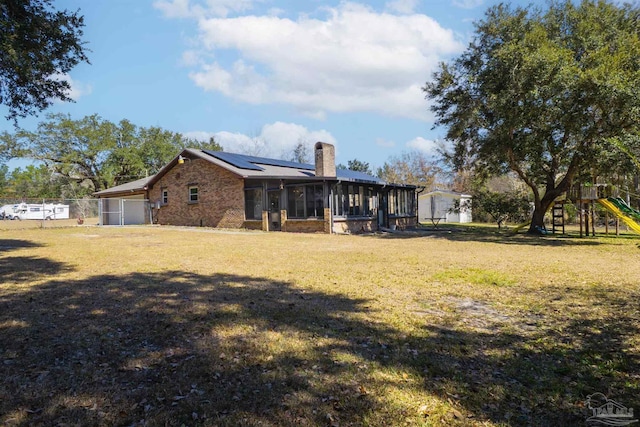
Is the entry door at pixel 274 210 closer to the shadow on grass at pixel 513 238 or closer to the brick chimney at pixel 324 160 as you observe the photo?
the brick chimney at pixel 324 160

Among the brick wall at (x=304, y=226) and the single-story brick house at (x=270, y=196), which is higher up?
the single-story brick house at (x=270, y=196)

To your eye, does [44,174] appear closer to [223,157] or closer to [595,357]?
[223,157]

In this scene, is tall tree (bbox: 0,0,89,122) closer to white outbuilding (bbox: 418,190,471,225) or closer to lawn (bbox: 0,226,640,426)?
lawn (bbox: 0,226,640,426)

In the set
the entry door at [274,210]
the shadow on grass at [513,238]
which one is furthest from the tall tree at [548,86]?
the entry door at [274,210]

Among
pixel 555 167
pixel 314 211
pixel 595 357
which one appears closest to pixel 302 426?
pixel 595 357

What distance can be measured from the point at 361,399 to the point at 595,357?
2.57 meters

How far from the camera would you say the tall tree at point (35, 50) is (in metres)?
9.00

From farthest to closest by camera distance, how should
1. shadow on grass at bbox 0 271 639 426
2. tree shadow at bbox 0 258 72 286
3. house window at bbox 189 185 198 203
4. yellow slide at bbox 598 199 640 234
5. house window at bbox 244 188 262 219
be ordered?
house window at bbox 189 185 198 203 < house window at bbox 244 188 262 219 < yellow slide at bbox 598 199 640 234 < tree shadow at bbox 0 258 72 286 < shadow on grass at bbox 0 271 639 426

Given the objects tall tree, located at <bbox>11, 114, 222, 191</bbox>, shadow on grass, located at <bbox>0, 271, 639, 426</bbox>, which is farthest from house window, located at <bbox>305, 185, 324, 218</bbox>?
tall tree, located at <bbox>11, 114, 222, 191</bbox>

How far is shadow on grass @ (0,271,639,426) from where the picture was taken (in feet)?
9.23

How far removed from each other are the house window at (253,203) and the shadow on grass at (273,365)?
16.0m

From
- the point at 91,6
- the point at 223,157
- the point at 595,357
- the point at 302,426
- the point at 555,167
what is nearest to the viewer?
the point at 302,426

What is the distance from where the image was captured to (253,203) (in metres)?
21.8

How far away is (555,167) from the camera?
706 inches
